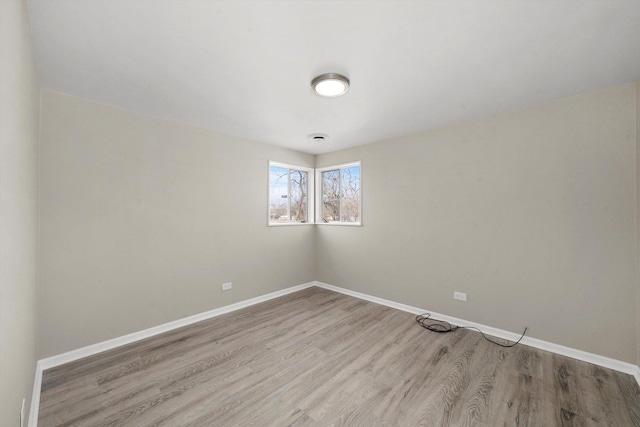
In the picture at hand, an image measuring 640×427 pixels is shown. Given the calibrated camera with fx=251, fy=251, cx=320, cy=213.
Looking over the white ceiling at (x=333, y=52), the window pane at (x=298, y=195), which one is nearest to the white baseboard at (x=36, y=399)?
the white ceiling at (x=333, y=52)

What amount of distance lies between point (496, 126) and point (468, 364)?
2519 millimetres

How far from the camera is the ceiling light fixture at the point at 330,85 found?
203 cm

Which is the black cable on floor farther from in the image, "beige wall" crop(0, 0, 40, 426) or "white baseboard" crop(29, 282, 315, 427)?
"beige wall" crop(0, 0, 40, 426)

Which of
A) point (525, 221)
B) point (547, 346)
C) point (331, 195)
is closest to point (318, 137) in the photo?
point (331, 195)

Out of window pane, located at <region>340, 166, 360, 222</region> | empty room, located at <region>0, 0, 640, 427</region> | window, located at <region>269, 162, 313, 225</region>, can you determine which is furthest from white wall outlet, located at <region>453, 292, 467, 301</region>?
window, located at <region>269, 162, 313, 225</region>

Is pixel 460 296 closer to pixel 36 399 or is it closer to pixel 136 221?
pixel 136 221

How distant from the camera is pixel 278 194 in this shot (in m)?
4.32

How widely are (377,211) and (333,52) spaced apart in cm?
256

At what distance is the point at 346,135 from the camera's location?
3619 mm

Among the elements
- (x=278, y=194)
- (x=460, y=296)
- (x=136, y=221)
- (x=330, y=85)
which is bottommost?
(x=460, y=296)

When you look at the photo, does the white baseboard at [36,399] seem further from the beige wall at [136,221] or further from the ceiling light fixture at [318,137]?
the ceiling light fixture at [318,137]

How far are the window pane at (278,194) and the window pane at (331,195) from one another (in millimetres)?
758

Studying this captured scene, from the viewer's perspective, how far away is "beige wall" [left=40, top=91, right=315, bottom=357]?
231 cm

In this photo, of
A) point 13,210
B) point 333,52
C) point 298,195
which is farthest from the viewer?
point 298,195
